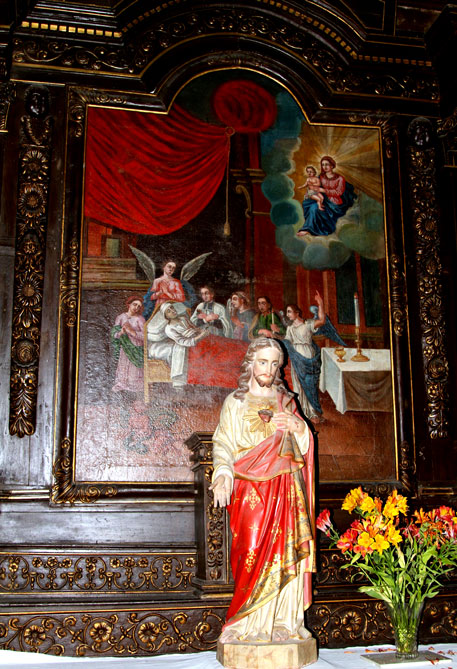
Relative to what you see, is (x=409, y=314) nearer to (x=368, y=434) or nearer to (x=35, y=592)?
(x=368, y=434)

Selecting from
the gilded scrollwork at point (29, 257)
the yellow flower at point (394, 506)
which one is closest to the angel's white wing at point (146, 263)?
the gilded scrollwork at point (29, 257)

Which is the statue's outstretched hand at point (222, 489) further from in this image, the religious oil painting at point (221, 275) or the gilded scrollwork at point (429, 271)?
the gilded scrollwork at point (429, 271)

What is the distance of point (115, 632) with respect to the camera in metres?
5.41

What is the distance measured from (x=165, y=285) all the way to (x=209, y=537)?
2.17 metres

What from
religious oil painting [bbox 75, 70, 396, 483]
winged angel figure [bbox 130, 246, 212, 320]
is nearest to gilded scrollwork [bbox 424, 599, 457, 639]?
religious oil painting [bbox 75, 70, 396, 483]

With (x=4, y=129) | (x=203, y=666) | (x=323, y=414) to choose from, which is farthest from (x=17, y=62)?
(x=203, y=666)

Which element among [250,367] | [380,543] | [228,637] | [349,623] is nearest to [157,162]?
[250,367]

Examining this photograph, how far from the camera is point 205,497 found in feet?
18.0

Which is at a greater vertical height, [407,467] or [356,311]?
[356,311]

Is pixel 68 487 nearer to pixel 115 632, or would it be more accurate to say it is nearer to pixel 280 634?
pixel 115 632

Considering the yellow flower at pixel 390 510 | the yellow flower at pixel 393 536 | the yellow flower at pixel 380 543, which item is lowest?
the yellow flower at pixel 380 543

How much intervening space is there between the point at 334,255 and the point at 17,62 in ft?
10.7

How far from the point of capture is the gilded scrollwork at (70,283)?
6125 mm

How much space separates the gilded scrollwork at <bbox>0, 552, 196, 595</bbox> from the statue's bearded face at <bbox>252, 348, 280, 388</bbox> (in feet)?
5.22
